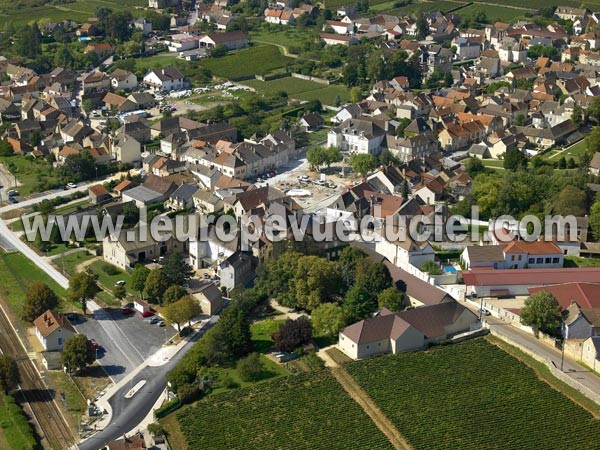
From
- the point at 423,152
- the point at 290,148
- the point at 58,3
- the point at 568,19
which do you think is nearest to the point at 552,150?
the point at 423,152

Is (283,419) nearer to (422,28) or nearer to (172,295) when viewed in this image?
(172,295)

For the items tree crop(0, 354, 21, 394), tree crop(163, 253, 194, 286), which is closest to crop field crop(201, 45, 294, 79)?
tree crop(163, 253, 194, 286)

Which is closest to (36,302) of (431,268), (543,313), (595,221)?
(431,268)

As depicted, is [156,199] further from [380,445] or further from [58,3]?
[58,3]

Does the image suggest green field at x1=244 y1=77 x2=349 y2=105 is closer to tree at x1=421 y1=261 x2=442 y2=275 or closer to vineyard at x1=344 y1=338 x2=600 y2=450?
tree at x1=421 y1=261 x2=442 y2=275

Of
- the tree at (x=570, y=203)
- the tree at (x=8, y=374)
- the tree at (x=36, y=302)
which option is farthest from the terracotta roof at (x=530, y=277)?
the tree at (x=8, y=374)

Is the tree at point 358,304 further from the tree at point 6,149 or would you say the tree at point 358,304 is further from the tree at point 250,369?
→ the tree at point 6,149
